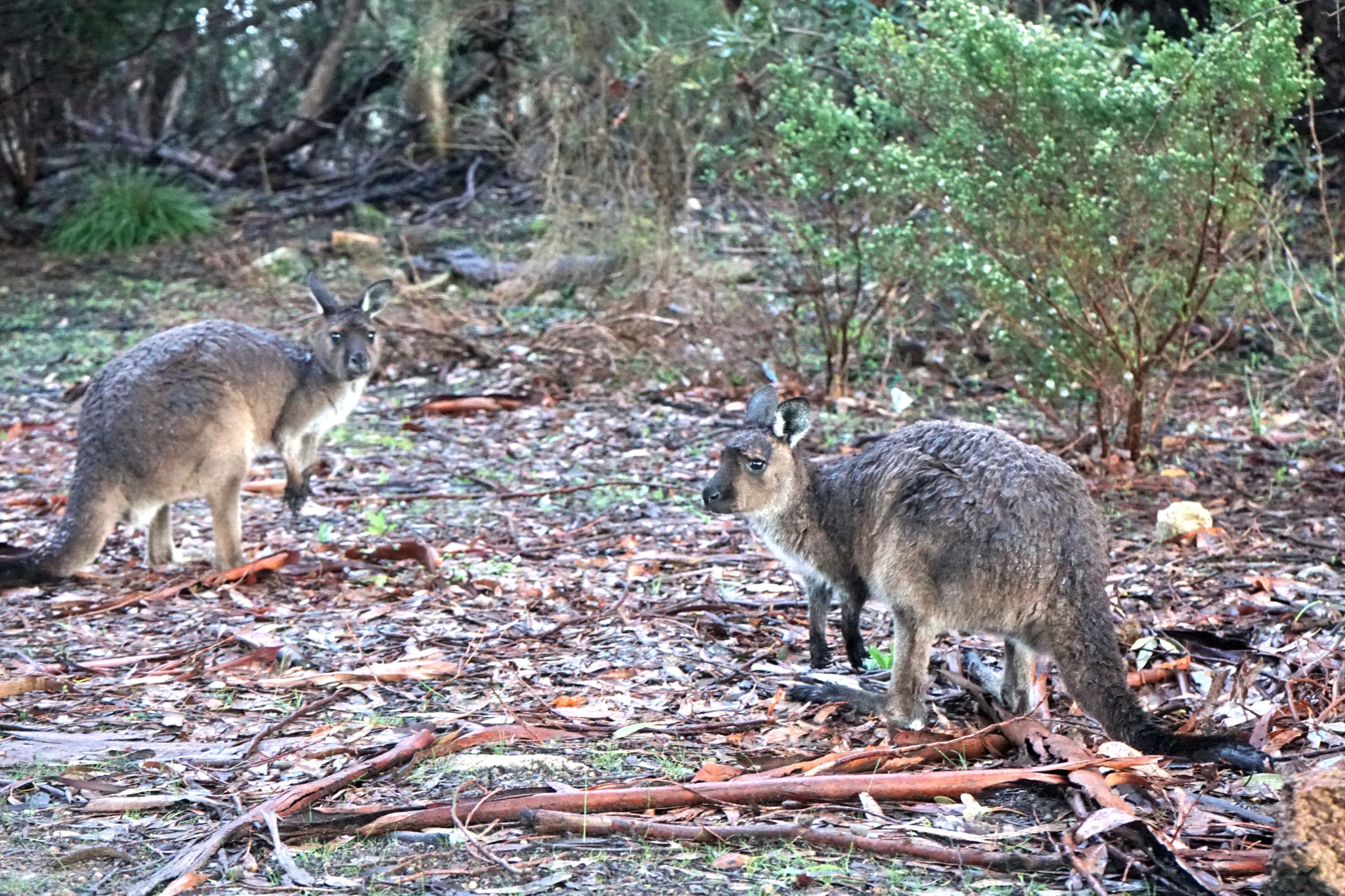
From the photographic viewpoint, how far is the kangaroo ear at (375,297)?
7.45 m

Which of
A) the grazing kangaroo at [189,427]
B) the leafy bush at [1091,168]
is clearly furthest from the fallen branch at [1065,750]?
the grazing kangaroo at [189,427]

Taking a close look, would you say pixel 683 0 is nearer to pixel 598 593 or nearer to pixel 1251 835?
pixel 598 593

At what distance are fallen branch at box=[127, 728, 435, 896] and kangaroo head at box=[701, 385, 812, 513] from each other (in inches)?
57.7

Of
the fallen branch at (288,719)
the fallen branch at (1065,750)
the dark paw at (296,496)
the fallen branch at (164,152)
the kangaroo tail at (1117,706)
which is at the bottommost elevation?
the dark paw at (296,496)

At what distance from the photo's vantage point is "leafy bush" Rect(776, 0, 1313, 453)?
6406 millimetres

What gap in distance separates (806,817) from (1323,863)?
3.94 feet

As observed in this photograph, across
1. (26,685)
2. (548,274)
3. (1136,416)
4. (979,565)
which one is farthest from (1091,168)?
(548,274)

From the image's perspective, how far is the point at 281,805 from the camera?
345 centimetres

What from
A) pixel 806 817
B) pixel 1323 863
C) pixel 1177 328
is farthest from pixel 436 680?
pixel 1177 328

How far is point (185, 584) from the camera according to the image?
6.11m

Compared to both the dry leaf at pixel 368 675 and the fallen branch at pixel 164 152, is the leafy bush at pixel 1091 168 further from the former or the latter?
the fallen branch at pixel 164 152

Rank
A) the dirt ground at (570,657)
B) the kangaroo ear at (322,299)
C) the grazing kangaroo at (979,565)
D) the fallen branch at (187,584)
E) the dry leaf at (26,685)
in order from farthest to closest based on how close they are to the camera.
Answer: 1. the kangaroo ear at (322,299)
2. the fallen branch at (187,584)
3. the dry leaf at (26,685)
4. the grazing kangaroo at (979,565)
5. the dirt ground at (570,657)

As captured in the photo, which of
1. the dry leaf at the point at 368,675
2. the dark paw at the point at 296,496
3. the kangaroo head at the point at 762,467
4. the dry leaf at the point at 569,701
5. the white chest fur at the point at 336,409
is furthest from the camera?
the white chest fur at the point at 336,409

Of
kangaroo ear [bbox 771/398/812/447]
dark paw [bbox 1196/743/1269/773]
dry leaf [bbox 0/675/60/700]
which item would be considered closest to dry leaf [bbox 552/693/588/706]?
kangaroo ear [bbox 771/398/812/447]
